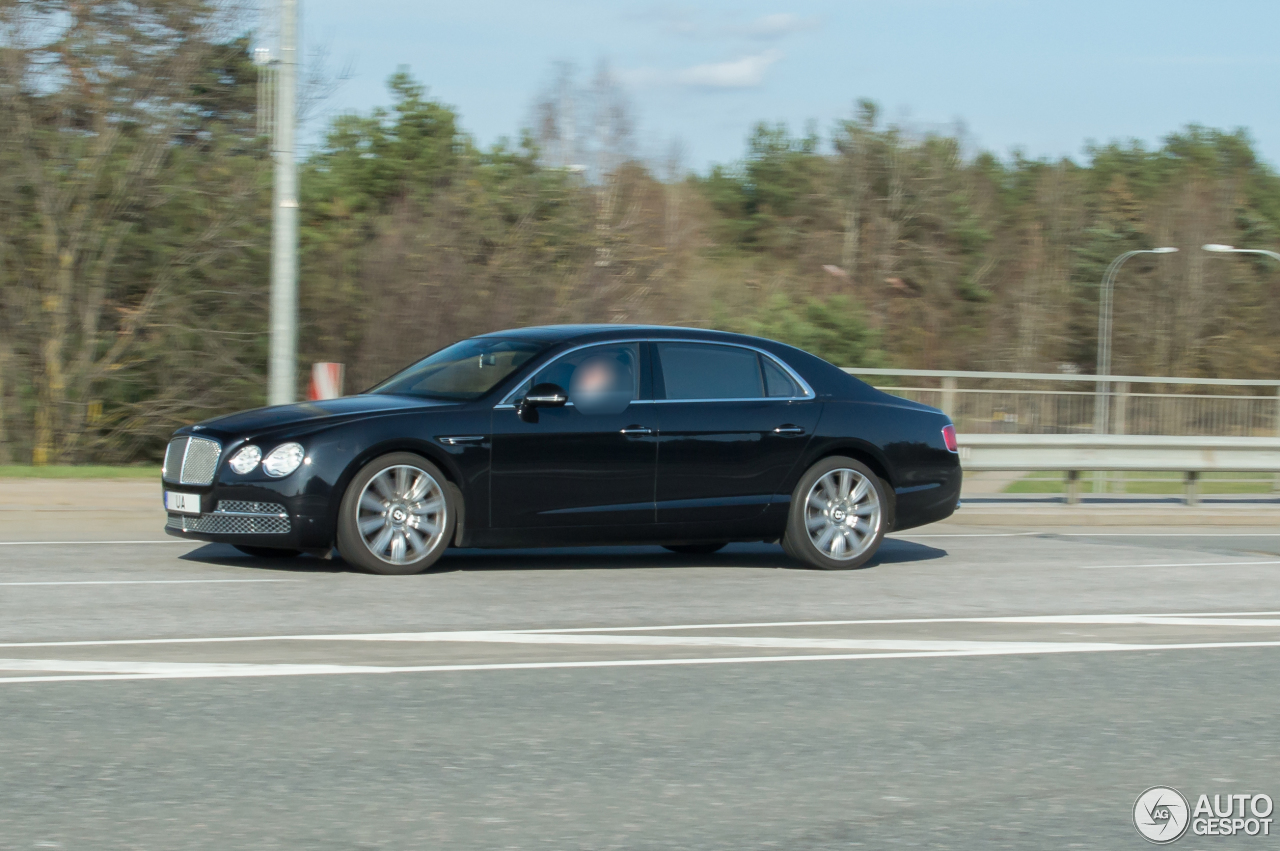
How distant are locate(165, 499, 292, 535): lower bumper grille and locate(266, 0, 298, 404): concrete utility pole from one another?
4666 millimetres

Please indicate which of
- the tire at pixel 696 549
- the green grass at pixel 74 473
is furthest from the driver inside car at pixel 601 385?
the green grass at pixel 74 473

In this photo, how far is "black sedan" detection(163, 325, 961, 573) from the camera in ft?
30.3

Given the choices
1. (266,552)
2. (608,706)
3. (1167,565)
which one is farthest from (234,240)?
(608,706)

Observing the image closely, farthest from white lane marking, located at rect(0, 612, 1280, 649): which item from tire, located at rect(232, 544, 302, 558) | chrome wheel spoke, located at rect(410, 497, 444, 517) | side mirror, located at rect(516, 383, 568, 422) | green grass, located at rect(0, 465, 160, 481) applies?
green grass, located at rect(0, 465, 160, 481)

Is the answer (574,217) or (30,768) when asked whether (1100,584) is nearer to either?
(30,768)

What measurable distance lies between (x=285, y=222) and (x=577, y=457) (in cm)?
548

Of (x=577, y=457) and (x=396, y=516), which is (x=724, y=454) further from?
(x=396, y=516)

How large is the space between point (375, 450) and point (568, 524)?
1.32m

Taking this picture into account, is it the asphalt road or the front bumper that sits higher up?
the front bumper

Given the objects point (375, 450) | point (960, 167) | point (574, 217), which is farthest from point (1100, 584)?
point (960, 167)

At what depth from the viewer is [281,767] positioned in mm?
4949

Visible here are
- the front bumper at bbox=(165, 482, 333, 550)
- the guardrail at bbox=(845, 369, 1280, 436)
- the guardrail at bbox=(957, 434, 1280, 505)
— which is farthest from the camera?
the guardrail at bbox=(845, 369, 1280, 436)

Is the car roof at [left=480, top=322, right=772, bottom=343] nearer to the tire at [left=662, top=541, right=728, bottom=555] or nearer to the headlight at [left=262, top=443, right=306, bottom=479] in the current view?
the tire at [left=662, top=541, right=728, bottom=555]

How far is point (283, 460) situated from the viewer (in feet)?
30.1
